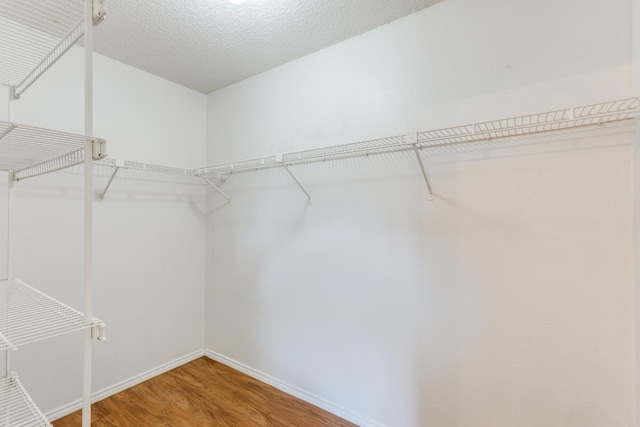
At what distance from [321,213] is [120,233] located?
1413 millimetres

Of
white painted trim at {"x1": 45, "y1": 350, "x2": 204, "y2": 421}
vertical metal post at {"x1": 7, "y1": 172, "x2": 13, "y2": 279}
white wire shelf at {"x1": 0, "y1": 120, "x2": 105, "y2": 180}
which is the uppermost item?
white wire shelf at {"x1": 0, "y1": 120, "x2": 105, "y2": 180}

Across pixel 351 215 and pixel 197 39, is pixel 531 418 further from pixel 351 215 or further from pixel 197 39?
pixel 197 39

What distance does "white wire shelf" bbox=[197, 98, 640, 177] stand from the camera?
1.13 m

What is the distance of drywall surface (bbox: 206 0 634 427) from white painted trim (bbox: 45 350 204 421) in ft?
2.17

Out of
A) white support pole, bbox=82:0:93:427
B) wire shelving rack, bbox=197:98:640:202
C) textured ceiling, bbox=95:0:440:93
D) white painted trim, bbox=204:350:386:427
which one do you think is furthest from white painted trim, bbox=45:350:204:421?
textured ceiling, bbox=95:0:440:93

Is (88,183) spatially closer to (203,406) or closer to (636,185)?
(203,406)

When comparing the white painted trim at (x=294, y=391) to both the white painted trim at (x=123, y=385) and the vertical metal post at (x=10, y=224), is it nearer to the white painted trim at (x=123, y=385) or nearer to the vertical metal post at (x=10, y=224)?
the white painted trim at (x=123, y=385)

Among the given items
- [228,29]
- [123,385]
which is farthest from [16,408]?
[228,29]

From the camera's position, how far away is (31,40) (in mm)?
1499

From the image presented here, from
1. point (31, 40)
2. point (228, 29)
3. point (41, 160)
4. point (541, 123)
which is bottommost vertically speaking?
point (41, 160)

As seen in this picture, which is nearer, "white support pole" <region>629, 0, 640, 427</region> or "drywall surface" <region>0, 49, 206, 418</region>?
"white support pole" <region>629, 0, 640, 427</region>

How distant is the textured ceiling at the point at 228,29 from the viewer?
1.57 meters

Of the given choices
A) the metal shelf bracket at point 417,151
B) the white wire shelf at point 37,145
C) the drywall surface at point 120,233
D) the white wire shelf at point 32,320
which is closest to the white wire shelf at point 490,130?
the metal shelf bracket at point 417,151

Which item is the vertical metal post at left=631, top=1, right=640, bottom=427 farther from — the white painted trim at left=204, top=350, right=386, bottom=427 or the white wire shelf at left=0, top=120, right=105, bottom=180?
the white wire shelf at left=0, top=120, right=105, bottom=180
